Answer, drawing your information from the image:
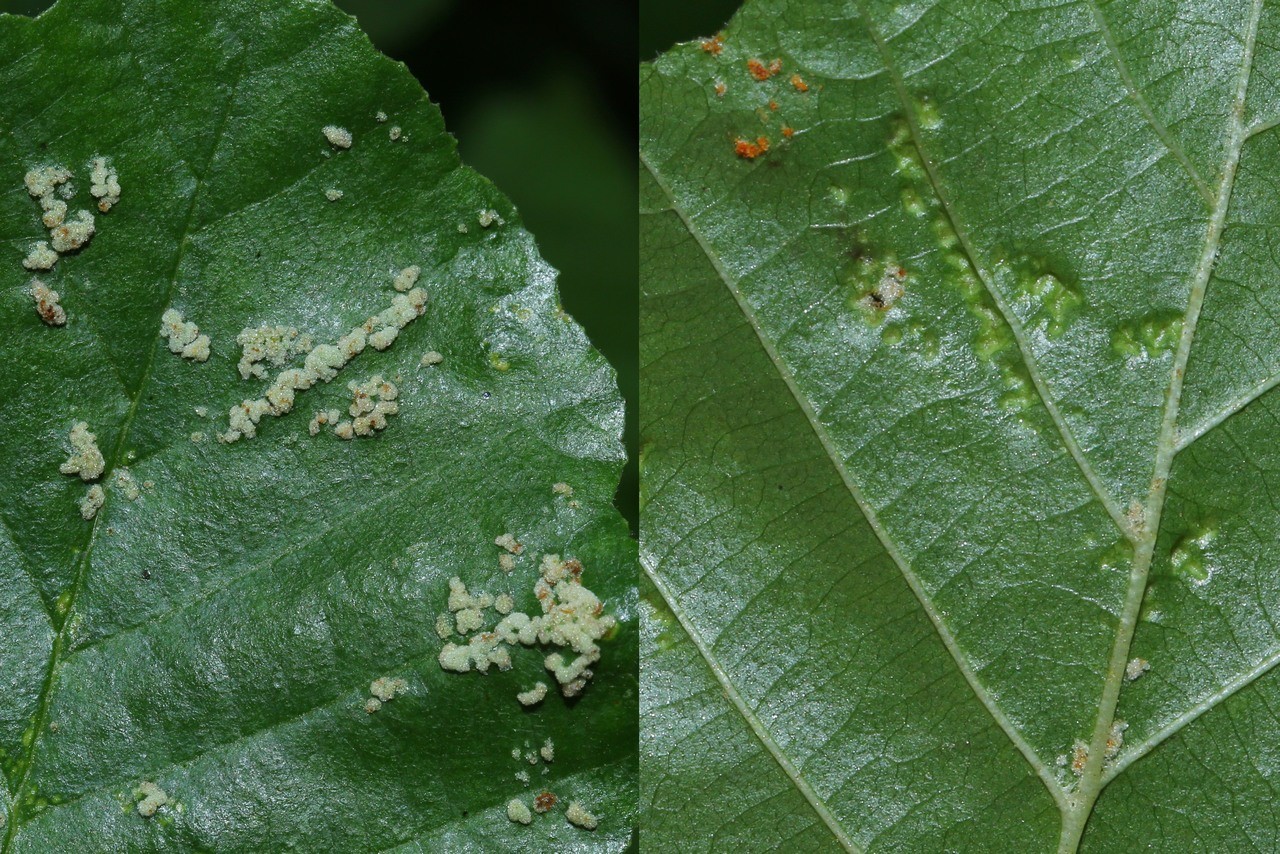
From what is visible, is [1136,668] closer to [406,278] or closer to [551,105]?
[406,278]

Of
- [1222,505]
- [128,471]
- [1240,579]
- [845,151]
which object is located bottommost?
[1240,579]

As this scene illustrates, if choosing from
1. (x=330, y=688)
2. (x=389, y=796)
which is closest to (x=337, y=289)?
(x=330, y=688)

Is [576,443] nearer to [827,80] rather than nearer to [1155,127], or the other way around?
[827,80]

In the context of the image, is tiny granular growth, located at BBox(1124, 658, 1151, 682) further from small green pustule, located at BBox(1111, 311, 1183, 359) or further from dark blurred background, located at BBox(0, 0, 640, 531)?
dark blurred background, located at BBox(0, 0, 640, 531)

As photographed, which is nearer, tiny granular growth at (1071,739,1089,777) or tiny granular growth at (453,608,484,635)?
tiny granular growth at (453,608,484,635)

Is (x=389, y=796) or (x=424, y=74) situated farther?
(x=424, y=74)

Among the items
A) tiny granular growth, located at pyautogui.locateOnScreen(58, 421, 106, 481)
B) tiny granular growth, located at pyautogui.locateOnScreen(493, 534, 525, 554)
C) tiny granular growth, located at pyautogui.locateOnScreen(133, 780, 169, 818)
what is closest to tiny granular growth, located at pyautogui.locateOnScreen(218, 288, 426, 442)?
tiny granular growth, located at pyautogui.locateOnScreen(58, 421, 106, 481)
